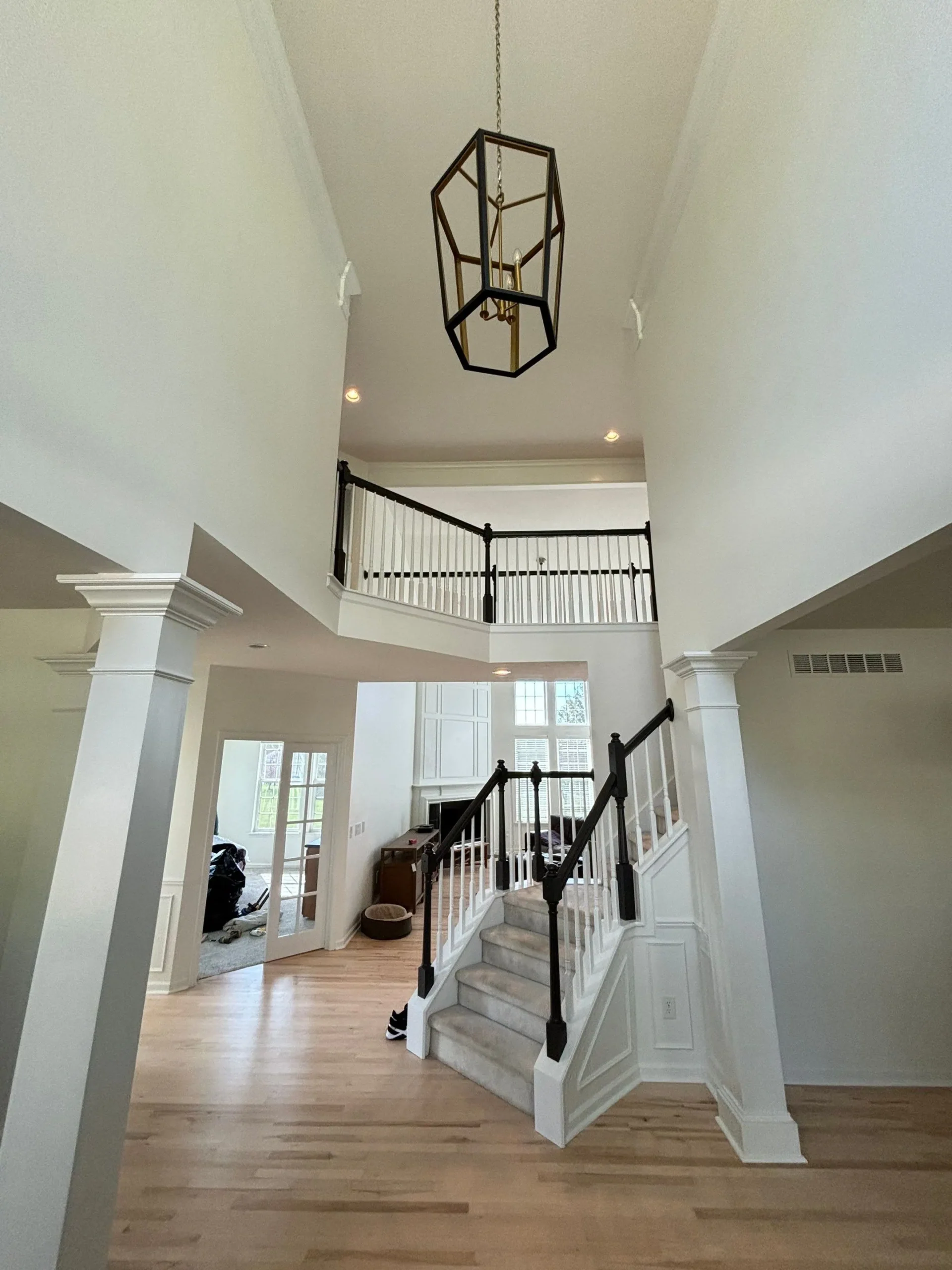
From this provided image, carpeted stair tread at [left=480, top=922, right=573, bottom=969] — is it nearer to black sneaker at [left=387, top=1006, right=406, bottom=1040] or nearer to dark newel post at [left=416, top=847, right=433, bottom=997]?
dark newel post at [left=416, top=847, right=433, bottom=997]

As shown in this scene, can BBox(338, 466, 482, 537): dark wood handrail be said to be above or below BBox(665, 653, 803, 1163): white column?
above

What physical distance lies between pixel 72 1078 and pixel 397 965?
387 cm

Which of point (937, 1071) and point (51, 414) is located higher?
point (51, 414)

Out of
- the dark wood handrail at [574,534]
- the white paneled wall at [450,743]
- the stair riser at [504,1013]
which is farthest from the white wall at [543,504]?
the stair riser at [504,1013]

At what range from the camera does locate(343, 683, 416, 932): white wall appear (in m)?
5.75

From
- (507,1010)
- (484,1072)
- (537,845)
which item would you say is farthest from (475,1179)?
(537,845)

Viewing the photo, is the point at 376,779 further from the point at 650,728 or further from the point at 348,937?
the point at 650,728

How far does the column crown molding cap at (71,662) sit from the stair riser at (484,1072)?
301cm

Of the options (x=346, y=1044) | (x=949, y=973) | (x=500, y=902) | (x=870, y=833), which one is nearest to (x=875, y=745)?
(x=870, y=833)

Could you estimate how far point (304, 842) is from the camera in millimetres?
5258

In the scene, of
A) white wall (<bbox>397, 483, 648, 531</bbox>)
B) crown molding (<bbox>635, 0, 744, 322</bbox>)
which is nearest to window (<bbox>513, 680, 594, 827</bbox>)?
white wall (<bbox>397, 483, 648, 531</bbox>)

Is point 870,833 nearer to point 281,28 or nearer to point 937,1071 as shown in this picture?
point 937,1071

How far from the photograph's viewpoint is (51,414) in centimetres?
136

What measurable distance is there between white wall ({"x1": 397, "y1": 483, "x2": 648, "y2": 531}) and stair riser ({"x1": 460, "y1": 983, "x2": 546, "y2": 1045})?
498 cm
